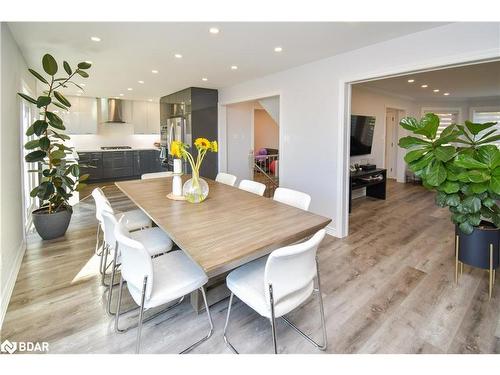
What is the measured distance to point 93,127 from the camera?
751 centimetres

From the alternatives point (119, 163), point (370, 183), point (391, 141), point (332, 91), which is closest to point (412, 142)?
point (332, 91)

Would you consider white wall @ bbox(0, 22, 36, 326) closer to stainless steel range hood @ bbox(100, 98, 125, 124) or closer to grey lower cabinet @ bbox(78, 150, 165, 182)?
grey lower cabinet @ bbox(78, 150, 165, 182)

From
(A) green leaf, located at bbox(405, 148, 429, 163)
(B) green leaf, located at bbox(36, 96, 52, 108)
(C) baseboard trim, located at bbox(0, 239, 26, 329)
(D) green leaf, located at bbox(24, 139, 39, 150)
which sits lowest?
(C) baseboard trim, located at bbox(0, 239, 26, 329)

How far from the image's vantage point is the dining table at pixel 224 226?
1434 millimetres

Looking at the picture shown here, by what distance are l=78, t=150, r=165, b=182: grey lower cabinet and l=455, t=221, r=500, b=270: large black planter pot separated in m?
7.07

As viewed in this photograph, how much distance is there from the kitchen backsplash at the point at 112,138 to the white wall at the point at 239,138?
152 inches

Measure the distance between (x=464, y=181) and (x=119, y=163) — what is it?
782cm

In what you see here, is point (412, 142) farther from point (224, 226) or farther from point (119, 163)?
point (119, 163)

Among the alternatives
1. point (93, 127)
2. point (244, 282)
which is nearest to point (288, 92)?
point (244, 282)

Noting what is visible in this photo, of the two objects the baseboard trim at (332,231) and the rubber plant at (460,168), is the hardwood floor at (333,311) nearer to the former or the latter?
the baseboard trim at (332,231)

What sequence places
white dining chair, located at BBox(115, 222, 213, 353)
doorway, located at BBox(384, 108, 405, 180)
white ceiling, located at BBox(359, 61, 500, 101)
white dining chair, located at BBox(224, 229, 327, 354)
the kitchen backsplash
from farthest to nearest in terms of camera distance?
the kitchen backsplash
doorway, located at BBox(384, 108, 405, 180)
white ceiling, located at BBox(359, 61, 500, 101)
white dining chair, located at BBox(115, 222, 213, 353)
white dining chair, located at BBox(224, 229, 327, 354)

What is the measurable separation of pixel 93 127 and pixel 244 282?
7.65m

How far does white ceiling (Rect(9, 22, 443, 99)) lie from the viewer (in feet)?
8.54

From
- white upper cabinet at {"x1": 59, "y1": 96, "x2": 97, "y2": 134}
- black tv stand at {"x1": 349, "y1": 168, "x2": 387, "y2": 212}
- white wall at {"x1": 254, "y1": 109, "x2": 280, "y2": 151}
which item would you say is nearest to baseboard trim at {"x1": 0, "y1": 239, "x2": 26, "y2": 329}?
black tv stand at {"x1": 349, "y1": 168, "x2": 387, "y2": 212}
